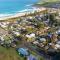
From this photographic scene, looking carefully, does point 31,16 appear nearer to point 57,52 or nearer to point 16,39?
point 16,39

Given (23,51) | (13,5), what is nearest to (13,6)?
(13,5)

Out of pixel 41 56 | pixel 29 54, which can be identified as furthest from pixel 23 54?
pixel 41 56

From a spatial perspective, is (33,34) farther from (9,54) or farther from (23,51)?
(9,54)

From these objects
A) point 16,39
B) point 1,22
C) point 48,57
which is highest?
point 1,22

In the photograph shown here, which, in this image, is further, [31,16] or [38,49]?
[31,16]

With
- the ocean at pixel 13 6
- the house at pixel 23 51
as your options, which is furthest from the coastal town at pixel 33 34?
the ocean at pixel 13 6

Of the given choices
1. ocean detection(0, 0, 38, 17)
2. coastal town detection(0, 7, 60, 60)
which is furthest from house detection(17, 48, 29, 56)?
ocean detection(0, 0, 38, 17)
